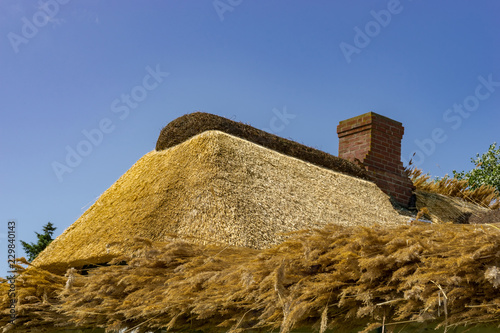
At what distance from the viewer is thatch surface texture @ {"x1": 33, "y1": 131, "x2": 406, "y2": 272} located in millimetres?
5773

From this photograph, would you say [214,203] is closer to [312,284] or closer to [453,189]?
[312,284]

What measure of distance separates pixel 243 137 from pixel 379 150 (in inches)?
118

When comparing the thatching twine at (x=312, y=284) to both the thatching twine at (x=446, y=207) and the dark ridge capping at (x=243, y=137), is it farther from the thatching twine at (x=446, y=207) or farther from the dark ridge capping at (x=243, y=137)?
the thatching twine at (x=446, y=207)

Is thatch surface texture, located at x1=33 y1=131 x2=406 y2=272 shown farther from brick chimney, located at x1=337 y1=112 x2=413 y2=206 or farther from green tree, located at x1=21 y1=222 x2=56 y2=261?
green tree, located at x1=21 y1=222 x2=56 y2=261

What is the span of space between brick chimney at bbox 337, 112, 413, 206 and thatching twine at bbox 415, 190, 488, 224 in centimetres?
30

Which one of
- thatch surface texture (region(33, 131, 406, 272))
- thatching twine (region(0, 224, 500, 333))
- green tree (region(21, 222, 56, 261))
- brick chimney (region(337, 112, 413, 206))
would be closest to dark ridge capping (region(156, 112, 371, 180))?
thatch surface texture (region(33, 131, 406, 272))

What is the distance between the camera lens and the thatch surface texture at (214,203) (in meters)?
5.77

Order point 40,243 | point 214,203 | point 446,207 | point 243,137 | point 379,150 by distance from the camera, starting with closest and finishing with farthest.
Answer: point 214,203
point 243,137
point 446,207
point 379,150
point 40,243

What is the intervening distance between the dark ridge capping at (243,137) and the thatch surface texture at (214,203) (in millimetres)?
257

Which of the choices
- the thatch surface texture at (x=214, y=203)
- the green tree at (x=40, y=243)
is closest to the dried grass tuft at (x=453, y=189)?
the thatch surface texture at (x=214, y=203)

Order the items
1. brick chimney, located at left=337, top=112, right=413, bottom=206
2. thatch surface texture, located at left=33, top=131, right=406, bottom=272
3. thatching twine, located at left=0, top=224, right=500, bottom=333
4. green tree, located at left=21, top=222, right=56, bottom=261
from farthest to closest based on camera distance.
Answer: green tree, located at left=21, top=222, right=56, bottom=261 → brick chimney, located at left=337, top=112, right=413, bottom=206 → thatch surface texture, located at left=33, top=131, right=406, bottom=272 → thatching twine, located at left=0, top=224, right=500, bottom=333

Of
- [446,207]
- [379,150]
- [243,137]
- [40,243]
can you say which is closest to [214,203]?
[243,137]

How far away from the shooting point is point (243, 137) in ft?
26.5

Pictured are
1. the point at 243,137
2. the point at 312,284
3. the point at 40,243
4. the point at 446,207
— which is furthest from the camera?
the point at 40,243
